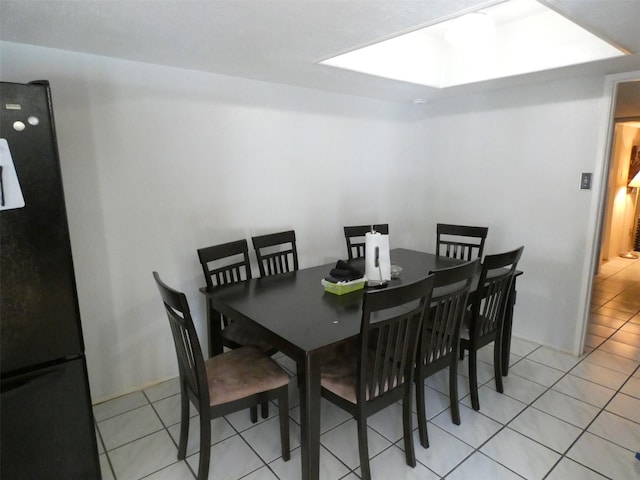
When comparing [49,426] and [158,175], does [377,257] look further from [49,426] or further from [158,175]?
[49,426]

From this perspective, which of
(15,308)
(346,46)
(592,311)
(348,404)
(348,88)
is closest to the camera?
(15,308)

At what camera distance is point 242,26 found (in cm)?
178

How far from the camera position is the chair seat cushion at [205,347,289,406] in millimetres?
1753

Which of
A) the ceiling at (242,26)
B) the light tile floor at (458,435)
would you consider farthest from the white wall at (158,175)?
the light tile floor at (458,435)

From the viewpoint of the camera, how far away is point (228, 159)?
276 centimetres

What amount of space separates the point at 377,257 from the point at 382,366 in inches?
27.5

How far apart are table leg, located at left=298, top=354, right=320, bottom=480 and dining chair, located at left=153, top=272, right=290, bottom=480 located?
263mm

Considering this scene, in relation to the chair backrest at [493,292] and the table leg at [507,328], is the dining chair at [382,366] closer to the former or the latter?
the chair backrest at [493,292]

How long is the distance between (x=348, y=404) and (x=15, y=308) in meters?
1.39

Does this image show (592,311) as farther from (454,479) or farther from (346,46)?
(346,46)

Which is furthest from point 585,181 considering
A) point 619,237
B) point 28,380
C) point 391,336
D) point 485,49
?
point 619,237

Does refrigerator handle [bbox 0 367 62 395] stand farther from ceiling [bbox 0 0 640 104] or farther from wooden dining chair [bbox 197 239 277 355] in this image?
ceiling [bbox 0 0 640 104]

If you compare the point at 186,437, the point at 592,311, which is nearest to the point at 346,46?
the point at 186,437

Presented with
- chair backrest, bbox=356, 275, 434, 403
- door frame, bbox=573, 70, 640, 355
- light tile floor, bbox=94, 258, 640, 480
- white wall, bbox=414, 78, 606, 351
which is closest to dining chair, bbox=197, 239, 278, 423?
light tile floor, bbox=94, 258, 640, 480
